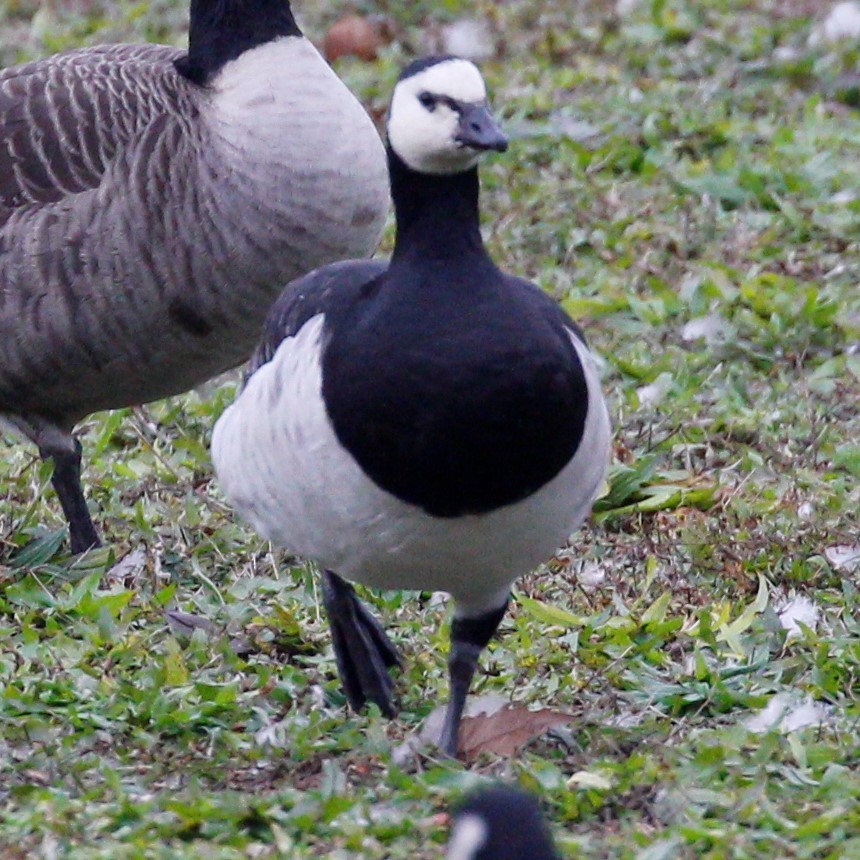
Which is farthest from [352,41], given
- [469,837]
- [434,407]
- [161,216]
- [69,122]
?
[469,837]

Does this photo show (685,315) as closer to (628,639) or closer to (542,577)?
→ (542,577)

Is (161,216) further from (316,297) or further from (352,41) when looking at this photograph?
(352,41)

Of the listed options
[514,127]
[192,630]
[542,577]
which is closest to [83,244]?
[192,630]

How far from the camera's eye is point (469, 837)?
330 centimetres

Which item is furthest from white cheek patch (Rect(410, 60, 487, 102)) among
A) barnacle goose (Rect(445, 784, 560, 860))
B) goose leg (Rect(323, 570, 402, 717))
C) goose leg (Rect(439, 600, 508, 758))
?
barnacle goose (Rect(445, 784, 560, 860))

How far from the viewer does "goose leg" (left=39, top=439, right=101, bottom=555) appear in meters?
5.85

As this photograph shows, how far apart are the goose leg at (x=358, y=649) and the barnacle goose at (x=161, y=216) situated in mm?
1127

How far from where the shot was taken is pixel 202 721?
15.4 feet

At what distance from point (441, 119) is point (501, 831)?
154 centimetres

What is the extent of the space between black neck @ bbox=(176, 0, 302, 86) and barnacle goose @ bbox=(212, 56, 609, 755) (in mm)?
1751

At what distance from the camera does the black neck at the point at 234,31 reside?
19.6ft

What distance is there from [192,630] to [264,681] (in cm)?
44

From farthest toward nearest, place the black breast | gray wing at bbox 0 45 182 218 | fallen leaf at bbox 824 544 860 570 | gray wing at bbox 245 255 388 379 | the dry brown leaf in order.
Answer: gray wing at bbox 0 45 182 218
fallen leaf at bbox 824 544 860 570
the dry brown leaf
gray wing at bbox 245 255 388 379
the black breast

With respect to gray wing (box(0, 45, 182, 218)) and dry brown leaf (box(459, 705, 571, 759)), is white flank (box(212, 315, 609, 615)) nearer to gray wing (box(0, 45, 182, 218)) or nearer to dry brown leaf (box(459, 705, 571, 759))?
dry brown leaf (box(459, 705, 571, 759))
